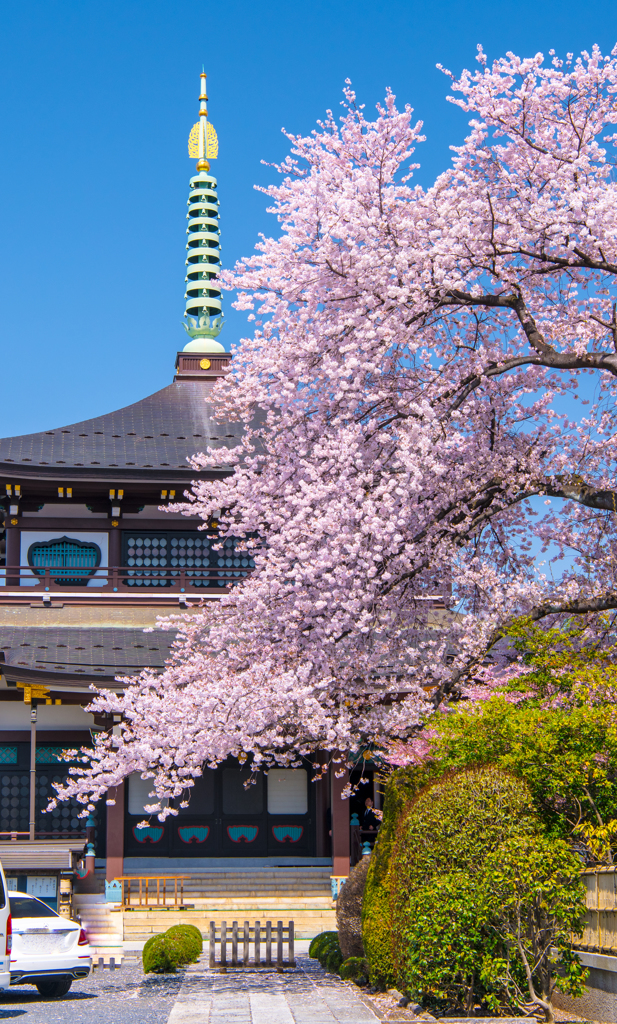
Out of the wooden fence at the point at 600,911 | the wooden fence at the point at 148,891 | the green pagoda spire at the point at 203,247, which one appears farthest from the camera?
the green pagoda spire at the point at 203,247

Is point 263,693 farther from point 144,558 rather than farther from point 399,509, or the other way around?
point 144,558

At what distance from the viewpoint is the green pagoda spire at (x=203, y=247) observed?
3259 centimetres

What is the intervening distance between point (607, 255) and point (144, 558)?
16.7 metres

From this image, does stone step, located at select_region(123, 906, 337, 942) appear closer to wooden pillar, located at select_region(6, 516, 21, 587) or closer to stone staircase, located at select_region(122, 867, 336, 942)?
A: stone staircase, located at select_region(122, 867, 336, 942)

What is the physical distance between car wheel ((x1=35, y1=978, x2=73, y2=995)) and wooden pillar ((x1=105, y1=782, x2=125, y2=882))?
252 inches

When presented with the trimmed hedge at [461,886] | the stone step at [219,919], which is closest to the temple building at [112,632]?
the stone step at [219,919]

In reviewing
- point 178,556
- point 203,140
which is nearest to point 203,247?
point 203,140

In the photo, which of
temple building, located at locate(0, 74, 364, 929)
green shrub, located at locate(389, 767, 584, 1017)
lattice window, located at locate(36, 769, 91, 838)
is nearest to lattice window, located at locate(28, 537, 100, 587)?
temple building, located at locate(0, 74, 364, 929)

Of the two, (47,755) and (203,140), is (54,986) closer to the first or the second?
(47,755)

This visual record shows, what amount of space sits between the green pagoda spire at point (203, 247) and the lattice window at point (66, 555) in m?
8.29

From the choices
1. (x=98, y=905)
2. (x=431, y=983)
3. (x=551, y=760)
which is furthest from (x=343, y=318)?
(x=98, y=905)

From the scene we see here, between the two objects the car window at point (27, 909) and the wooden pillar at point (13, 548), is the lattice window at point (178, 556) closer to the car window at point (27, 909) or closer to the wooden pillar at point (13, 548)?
the wooden pillar at point (13, 548)

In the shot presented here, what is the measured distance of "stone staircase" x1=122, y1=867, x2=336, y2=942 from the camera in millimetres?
19641

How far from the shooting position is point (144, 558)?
26.2 m
